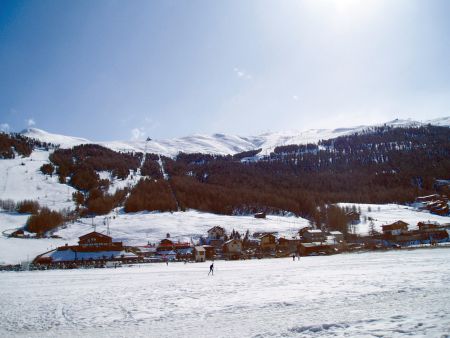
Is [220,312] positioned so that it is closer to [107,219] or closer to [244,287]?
[244,287]

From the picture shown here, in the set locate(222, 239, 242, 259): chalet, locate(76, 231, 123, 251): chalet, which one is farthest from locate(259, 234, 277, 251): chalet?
A: locate(76, 231, 123, 251): chalet

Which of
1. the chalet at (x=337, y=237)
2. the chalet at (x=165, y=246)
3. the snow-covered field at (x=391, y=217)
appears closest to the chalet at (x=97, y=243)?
the chalet at (x=165, y=246)

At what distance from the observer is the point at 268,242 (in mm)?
83438

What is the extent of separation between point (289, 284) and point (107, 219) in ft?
297

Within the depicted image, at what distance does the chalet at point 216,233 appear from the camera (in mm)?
89262

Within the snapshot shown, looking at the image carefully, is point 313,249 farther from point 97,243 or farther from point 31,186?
point 31,186

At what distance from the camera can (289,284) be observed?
23.5 metres

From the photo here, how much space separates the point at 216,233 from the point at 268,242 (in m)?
13.9

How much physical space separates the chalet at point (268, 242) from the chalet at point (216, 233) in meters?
10.7

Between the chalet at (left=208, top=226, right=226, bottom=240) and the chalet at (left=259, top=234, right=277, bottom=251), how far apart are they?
10.7 m

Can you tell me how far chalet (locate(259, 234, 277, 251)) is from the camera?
8176 cm

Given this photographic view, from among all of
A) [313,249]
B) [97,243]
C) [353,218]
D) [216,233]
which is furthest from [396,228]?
[97,243]

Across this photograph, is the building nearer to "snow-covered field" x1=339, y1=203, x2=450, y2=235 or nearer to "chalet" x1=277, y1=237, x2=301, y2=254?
"chalet" x1=277, y1=237, x2=301, y2=254

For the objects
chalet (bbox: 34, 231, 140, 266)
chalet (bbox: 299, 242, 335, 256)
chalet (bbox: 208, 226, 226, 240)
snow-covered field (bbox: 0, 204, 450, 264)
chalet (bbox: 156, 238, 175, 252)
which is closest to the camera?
chalet (bbox: 34, 231, 140, 266)
